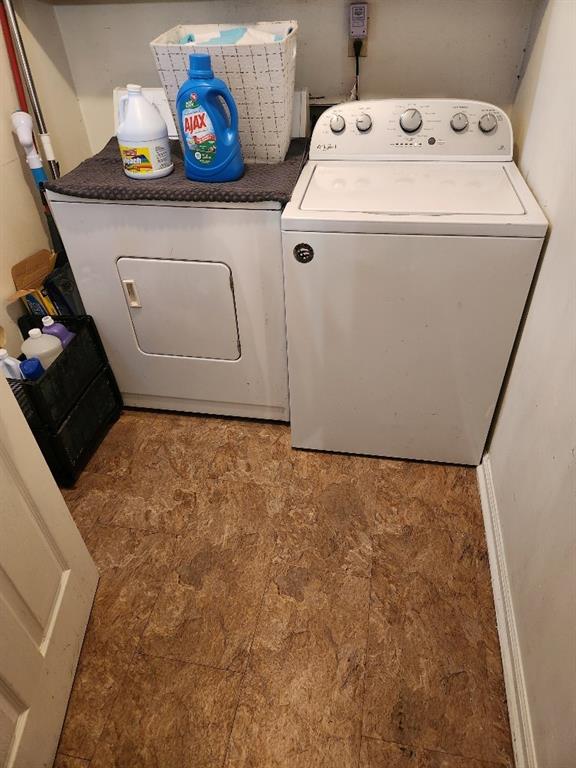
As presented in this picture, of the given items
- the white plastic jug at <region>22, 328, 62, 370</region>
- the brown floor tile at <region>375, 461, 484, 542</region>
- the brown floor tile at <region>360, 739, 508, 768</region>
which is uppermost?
the white plastic jug at <region>22, 328, 62, 370</region>

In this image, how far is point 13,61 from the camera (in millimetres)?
1733

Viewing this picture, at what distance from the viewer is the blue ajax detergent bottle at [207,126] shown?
1.44 meters

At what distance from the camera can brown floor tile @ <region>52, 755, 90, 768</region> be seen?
1188 mm

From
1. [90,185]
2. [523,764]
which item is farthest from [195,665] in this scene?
[90,185]

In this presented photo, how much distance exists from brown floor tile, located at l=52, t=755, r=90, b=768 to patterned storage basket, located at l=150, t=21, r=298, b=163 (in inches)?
65.7

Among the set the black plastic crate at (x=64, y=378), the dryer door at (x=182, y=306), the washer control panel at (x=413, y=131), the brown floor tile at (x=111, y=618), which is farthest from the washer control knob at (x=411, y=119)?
the brown floor tile at (x=111, y=618)

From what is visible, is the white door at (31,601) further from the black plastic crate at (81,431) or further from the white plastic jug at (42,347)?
the white plastic jug at (42,347)

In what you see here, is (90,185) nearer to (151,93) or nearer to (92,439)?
(151,93)

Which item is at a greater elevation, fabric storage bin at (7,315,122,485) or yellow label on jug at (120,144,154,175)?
yellow label on jug at (120,144,154,175)

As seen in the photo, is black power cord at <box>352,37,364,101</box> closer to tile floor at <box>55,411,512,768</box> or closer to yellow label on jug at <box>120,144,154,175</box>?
yellow label on jug at <box>120,144,154,175</box>

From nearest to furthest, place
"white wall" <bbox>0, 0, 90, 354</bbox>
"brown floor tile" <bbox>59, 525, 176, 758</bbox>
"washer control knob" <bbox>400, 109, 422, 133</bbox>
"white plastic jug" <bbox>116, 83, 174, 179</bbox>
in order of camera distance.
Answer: "brown floor tile" <bbox>59, 525, 176, 758</bbox> < "white plastic jug" <bbox>116, 83, 174, 179</bbox> < "washer control knob" <bbox>400, 109, 422, 133</bbox> < "white wall" <bbox>0, 0, 90, 354</bbox>

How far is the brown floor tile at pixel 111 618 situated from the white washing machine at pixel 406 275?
637 millimetres

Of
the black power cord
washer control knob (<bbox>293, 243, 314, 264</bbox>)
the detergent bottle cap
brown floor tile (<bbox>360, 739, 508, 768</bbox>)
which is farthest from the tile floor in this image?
the black power cord

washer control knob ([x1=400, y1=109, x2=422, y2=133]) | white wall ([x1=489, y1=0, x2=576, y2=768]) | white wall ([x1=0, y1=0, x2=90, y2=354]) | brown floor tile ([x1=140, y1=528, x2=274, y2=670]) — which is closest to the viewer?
white wall ([x1=489, y1=0, x2=576, y2=768])
